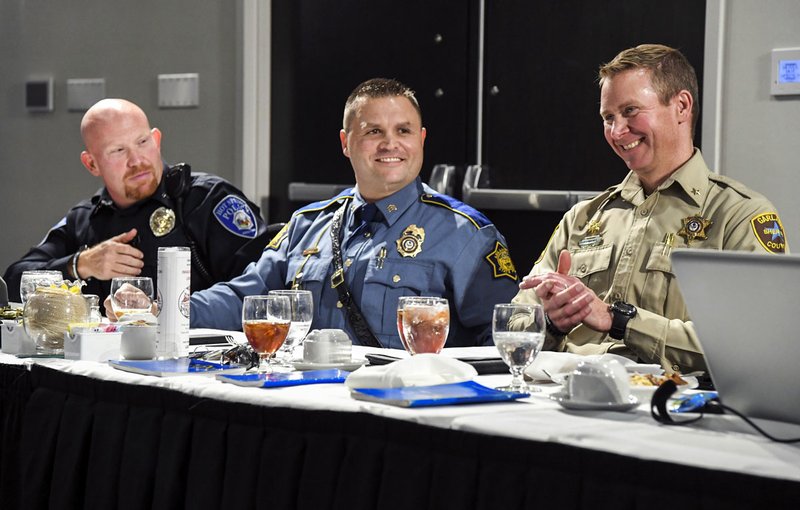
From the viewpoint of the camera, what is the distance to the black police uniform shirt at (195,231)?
3037 millimetres

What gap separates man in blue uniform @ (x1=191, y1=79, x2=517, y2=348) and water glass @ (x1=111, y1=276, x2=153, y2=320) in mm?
570

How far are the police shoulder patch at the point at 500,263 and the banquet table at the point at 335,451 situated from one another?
899 mm

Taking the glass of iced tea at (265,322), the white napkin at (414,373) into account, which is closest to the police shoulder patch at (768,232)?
the white napkin at (414,373)

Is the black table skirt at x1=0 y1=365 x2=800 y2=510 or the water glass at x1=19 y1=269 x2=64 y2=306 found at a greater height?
the water glass at x1=19 y1=269 x2=64 y2=306

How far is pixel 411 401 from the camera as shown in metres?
1.32

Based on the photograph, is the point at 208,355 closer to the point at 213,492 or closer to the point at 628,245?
the point at 213,492

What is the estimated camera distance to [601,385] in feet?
4.29

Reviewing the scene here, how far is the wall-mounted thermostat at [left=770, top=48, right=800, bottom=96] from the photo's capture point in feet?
10.0

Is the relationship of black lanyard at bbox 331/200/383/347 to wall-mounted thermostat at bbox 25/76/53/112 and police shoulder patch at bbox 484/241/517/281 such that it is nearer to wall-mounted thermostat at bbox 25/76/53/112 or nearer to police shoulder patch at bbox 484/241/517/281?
police shoulder patch at bbox 484/241/517/281

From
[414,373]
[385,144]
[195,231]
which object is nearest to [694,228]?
[385,144]

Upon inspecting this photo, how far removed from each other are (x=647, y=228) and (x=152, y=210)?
155 centimetres

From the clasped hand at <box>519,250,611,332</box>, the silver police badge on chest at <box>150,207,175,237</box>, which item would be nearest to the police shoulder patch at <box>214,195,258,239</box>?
the silver police badge on chest at <box>150,207,175,237</box>

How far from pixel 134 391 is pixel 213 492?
222 mm

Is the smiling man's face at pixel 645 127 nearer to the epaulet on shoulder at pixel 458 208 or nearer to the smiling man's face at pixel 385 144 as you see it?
the epaulet on shoulder at pixel 458 208
